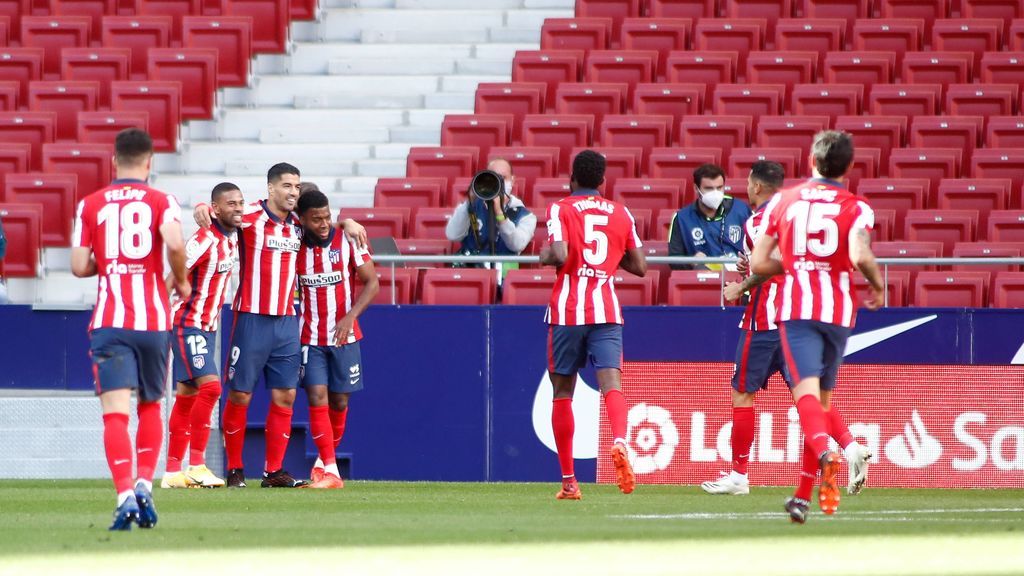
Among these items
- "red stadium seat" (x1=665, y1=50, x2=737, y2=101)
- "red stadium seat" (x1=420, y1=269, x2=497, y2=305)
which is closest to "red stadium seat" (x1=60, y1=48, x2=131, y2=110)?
"red stadium seat" (x1=665, y1=50, x2=737, y2=101)

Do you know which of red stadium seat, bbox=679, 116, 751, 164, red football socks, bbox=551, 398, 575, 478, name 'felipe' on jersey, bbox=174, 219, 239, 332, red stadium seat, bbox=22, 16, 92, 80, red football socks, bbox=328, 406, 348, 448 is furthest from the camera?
red stadium seat, bbox=22, 16, 92, 80

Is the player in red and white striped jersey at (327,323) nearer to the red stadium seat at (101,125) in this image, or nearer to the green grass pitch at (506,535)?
the green grass pitch at (506,535)

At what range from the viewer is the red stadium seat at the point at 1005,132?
48.6 ft

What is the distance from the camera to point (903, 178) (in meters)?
14.1

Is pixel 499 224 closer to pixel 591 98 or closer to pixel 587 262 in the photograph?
pixel 587 262

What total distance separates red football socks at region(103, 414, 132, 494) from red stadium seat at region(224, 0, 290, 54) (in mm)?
10587

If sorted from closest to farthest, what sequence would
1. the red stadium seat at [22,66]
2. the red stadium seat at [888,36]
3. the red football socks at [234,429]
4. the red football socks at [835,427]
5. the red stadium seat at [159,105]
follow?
the red football socks at [835,427]
the red football socks at [234,429]
the red stadium seat at [159,105]
the red stadium seat at [888,36]
the red stadium seat at [22,66]

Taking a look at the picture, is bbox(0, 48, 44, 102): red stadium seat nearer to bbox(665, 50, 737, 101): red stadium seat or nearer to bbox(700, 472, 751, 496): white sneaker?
bbox(665, 50, 737, 101): red stadium seat

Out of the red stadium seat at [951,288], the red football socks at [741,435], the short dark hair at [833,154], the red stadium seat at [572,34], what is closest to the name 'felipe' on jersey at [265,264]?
the red football socks at [741,435]

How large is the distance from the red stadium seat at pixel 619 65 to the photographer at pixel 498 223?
366 centimetres

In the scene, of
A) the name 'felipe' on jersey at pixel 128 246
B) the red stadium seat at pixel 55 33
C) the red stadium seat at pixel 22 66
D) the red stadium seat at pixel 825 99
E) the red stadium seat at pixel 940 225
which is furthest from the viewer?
the red stadium seat at pixel 55 33

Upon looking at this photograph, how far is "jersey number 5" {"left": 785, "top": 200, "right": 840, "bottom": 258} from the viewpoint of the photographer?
7641 mm

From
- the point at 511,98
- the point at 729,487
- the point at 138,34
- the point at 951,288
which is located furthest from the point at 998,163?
the point at 138,34

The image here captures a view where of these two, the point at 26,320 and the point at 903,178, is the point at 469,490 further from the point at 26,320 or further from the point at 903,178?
the point at 903,178
